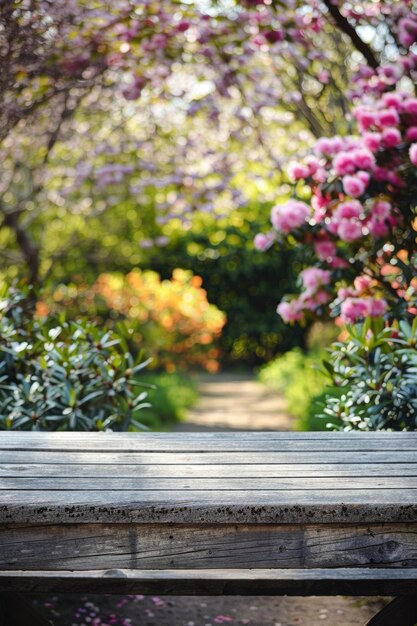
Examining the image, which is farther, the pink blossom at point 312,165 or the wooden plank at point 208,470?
the pink blossom at point 312,165

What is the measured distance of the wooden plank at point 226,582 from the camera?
6.24ft

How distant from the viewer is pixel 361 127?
4.65 meters

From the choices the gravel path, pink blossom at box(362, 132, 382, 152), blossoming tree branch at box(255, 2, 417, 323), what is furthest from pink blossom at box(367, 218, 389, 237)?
the gravel path

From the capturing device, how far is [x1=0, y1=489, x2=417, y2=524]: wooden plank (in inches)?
71.4

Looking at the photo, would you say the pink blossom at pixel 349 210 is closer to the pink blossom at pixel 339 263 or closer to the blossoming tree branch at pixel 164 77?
the blossoming tree branch at pixel 164 77

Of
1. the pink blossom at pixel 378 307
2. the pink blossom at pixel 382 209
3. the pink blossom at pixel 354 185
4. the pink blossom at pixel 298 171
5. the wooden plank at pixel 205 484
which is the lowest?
the pink blossom at pixel 378 307

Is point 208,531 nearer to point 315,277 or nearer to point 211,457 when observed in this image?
point 211,457

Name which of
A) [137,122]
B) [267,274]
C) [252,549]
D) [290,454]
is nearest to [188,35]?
[137,122]

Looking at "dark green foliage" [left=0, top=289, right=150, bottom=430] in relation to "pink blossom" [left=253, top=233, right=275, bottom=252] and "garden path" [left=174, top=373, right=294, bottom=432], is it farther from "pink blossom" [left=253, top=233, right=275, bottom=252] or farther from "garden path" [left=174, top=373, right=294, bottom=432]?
"garden path" [left=174, top=373, right=294, bottom=432]

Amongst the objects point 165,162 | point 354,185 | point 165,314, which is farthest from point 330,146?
point 165,162

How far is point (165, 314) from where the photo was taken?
9.82 m

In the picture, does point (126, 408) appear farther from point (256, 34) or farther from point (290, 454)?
point (256, 34)

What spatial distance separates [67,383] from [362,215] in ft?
6.60

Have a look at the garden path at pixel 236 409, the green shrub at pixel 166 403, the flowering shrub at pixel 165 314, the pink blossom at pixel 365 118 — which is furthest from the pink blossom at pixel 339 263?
the flowering shrub at pixel 165 314
